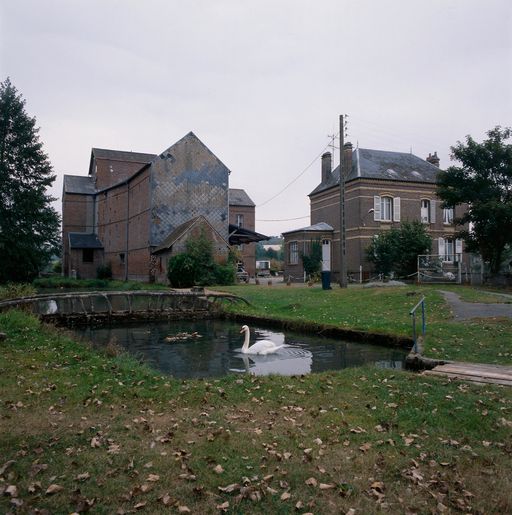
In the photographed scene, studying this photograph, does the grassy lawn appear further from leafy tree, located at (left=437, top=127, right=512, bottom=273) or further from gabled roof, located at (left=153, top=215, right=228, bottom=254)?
gabled roof, located at (left=153, top=215, right=228, bottom=254)

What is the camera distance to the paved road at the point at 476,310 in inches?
530

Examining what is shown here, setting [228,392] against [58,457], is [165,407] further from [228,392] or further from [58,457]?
[58,457]

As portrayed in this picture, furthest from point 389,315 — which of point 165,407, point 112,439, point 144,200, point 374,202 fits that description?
point 144,200

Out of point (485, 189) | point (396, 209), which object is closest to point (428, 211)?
point (396, 209)

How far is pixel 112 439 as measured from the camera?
4766mm

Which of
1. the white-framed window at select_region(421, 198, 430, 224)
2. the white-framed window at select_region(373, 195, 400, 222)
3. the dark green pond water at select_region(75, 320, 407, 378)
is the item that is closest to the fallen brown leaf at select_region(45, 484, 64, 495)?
the dark green pond water at select_region(75, 320, 407, 378)

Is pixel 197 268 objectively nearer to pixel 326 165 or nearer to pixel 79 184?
pixel 326 165

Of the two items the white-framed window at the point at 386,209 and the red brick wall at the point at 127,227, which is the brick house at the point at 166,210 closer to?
the red brick wall at the point at 127,227

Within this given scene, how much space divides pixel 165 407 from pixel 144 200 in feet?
100.0

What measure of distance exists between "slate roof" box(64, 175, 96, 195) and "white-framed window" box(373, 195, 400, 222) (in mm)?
30792

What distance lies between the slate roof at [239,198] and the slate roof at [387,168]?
13.4 meters

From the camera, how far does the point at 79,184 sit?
174 feet

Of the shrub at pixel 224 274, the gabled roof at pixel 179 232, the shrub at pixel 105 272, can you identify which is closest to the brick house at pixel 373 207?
the shrub at pixel 224 274

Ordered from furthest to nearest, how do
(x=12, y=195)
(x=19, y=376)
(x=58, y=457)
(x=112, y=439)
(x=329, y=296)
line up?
(x=12, y=195)
(x=329, y=296)
(x=19, y=376)
(x=112, y=439)
(x=58, y=457)
